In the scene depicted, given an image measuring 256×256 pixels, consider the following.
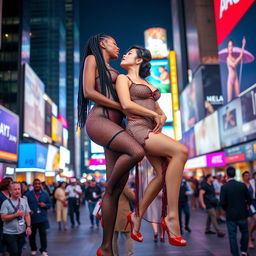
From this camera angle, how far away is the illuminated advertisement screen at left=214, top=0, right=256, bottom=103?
66.5 ft

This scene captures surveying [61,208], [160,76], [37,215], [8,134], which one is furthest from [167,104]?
[37,215]

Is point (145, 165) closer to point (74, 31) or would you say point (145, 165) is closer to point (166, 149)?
point (166, 149)

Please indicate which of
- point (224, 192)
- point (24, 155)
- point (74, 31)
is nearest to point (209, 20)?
point (24, 155)

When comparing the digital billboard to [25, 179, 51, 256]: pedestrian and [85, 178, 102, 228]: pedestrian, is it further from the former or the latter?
[25, 179, 51, 256]: pedestrian

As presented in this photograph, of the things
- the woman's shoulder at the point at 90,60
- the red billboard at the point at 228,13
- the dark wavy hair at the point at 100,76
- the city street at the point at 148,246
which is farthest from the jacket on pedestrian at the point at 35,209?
the red billboard at the point at 228,13

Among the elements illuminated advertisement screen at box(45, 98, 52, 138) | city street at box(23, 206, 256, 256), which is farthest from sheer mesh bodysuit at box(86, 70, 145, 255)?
illuminated advertisement screen at box(45, 98, 52, 138)

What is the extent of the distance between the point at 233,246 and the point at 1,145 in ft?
48.2

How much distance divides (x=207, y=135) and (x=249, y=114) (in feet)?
38.8

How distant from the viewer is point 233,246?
6254mm

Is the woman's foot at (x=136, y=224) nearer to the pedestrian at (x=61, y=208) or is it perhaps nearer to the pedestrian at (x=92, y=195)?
the pedestrian at (x=61, y=208)

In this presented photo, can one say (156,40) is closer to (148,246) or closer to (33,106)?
(33,106)

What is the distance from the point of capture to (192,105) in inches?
1587

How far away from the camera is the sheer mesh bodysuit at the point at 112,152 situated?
7.66 feet

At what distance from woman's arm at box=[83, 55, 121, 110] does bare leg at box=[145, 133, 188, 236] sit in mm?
439
